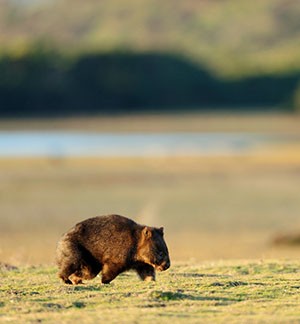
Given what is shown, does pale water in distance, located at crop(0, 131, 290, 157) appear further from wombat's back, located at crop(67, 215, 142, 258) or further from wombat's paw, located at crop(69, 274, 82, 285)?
wombat's back, located at crop(67, 215, 142, 258)

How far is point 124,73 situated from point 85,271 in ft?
306

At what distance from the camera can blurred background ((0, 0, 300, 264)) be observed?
993 inches

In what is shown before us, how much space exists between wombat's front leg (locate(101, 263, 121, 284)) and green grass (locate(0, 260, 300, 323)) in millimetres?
88

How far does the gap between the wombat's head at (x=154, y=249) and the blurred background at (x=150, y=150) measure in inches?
247

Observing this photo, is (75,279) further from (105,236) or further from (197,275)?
(197,275)

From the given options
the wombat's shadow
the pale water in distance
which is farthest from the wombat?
the pale water in distance

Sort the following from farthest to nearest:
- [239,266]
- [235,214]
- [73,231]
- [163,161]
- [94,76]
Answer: [94,76] < [163,161] < [235,214] < [239,266] < [73,231]

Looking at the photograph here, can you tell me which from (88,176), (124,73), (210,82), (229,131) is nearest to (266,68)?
(210,82)

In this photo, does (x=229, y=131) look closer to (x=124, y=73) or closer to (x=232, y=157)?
(x=232, y=157)

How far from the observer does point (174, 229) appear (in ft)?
82.1

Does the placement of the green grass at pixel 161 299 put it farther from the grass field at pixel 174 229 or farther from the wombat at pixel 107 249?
the wombat at pixel 107 249

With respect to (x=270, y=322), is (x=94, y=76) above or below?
above

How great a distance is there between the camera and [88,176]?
1471 inches

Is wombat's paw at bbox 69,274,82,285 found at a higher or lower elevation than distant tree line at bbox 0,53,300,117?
lower
